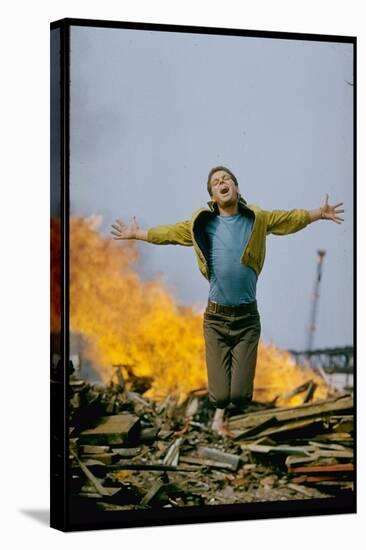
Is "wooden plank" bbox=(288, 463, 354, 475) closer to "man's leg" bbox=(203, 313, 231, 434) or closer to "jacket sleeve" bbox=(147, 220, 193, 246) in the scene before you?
"man's leg" bbox=(203, 313, 231, 434)

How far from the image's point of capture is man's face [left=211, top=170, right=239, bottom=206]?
396 inches

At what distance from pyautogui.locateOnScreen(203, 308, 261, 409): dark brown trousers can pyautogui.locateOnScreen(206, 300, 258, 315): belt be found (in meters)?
0.02

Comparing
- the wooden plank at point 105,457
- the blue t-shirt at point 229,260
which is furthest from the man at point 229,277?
the wooden plank at point 105,457

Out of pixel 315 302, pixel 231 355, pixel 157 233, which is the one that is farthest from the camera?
pixel 315 302

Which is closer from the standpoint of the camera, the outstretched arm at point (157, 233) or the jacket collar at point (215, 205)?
the outstretched arm at point (157, 233)

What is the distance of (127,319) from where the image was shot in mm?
9844

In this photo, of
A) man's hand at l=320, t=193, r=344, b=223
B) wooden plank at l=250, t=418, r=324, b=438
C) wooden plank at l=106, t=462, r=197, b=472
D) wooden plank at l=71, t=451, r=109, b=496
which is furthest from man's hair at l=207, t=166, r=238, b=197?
wooden plank at l=71, t=451, r=109, b=496

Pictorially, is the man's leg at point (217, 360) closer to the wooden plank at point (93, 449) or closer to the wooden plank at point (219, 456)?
the wooden plank at point (219, 456)

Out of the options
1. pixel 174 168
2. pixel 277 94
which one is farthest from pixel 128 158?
pixel 277 94

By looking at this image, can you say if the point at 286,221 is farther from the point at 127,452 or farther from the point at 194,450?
the point at 127,452

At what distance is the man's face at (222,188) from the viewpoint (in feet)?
33.0

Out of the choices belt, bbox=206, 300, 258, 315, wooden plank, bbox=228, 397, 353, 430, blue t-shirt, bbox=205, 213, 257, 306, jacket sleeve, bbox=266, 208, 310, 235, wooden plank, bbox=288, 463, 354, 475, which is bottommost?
wooden plank, bbox=288, 463, 354, 475

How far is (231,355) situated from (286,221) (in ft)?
2.68

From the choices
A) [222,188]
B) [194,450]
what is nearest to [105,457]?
[194,450]
